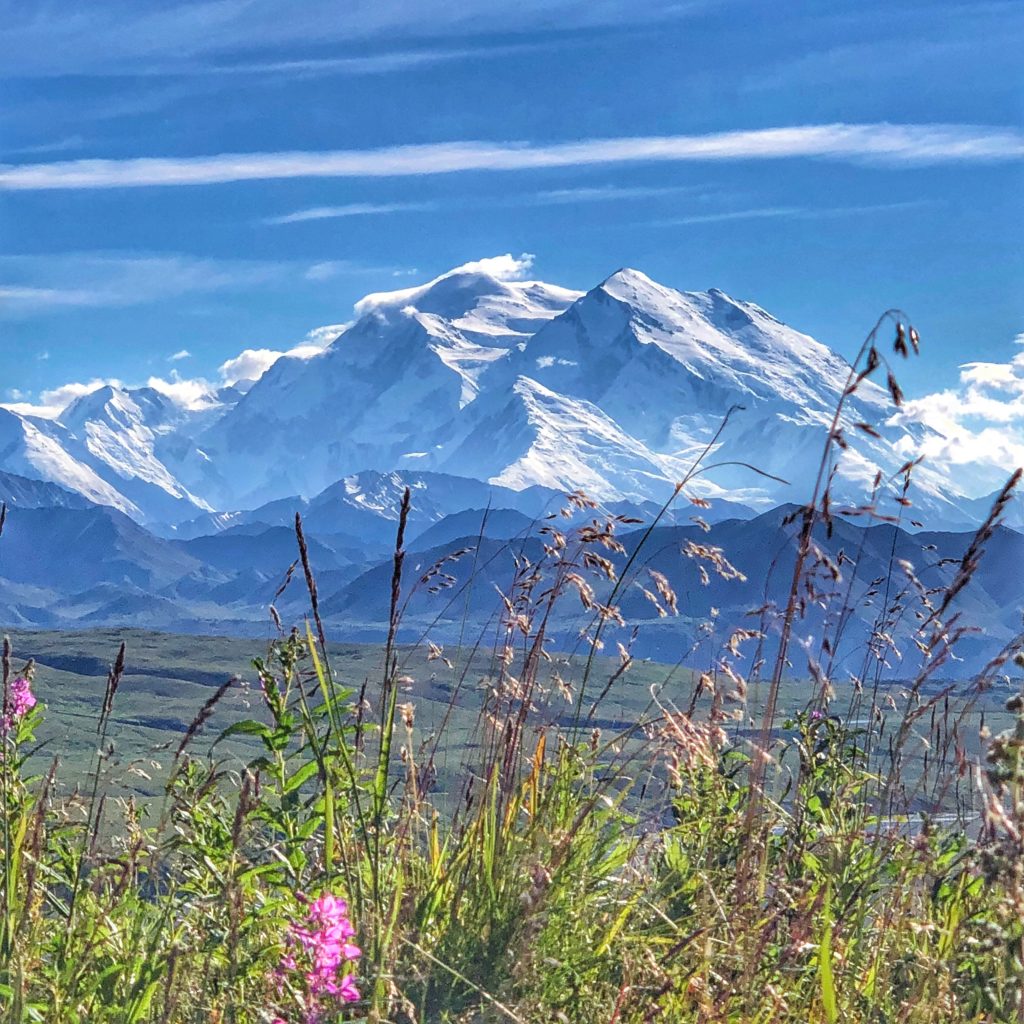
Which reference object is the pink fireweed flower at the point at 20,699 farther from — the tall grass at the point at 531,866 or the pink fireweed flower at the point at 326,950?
the pink fireweed flower at the point at 326,950

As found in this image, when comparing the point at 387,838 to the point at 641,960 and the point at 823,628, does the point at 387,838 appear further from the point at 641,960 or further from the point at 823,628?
the point at 823,628

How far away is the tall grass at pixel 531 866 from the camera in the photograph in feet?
7.85

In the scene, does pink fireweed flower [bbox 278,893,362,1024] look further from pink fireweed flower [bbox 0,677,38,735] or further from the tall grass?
pink fireweed flower [bbox 0,677,38,735]

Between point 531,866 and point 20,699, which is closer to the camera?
point 531,866

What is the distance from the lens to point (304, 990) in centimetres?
265

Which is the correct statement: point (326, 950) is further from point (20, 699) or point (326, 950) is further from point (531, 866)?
point (20, 699)

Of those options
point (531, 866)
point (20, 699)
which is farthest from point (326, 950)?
point (20, 699)

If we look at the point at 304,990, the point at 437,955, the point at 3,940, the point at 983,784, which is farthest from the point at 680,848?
the point at 983,784

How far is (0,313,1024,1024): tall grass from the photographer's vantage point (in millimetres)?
2393

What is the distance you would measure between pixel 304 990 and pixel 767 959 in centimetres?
103

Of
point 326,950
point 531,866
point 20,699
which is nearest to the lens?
point 326,950

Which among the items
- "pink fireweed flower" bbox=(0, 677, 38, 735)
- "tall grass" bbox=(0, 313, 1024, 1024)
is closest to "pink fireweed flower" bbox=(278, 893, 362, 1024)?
"tall grass" bbox=(0, 313, 1024, 1024)

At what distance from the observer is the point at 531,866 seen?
2887 mm

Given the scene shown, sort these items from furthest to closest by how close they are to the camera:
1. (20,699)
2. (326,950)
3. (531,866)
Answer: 1. (20,699)
2. (531,866)
3. (326,950)
